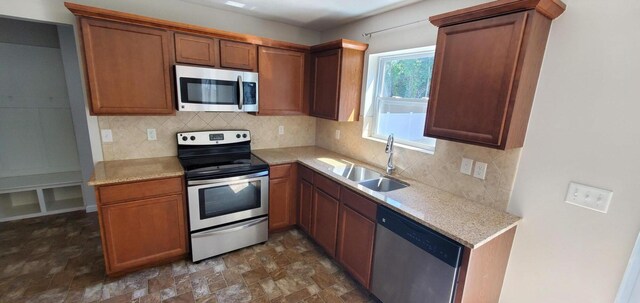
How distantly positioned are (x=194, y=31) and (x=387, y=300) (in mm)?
2652

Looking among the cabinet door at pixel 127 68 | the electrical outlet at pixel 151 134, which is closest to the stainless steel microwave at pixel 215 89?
the cabinet door at pixel 127 68

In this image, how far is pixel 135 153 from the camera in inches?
99.3

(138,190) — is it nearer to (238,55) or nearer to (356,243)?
(238,55)

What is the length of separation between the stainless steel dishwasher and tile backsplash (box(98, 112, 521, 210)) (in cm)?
62

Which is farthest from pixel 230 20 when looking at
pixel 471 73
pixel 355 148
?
pixel 471 73

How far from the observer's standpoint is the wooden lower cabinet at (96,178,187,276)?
6.61ft

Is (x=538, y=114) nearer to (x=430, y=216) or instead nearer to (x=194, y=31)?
(x=430, y=216)

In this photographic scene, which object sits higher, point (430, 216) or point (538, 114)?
point (538, 114)

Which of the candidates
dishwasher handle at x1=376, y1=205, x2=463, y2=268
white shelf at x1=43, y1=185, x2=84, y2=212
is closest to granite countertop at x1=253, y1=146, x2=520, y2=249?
dishwasher handle at x1=376, y1=205, x2=463, y2=268

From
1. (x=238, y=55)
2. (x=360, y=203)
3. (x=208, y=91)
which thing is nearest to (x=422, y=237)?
(x=360, y=203)

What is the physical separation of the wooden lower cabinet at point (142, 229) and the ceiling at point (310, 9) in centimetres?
173

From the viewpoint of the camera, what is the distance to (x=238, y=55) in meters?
2.52

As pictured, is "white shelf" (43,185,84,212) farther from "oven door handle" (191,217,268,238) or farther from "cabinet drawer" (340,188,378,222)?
"cabinet drawer" (340,188,378,222)

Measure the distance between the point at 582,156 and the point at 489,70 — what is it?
Result: 66 centimetres
